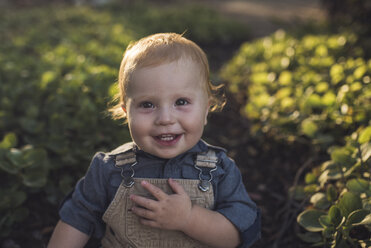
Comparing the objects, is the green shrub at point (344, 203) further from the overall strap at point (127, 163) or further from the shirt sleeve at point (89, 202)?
the shirt sleeve at point (89, 202)

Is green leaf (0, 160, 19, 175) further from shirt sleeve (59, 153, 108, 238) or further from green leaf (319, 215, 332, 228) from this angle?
green leaf (319, 215, 332, 228)

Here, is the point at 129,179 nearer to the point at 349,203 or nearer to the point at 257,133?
the point at 349,203

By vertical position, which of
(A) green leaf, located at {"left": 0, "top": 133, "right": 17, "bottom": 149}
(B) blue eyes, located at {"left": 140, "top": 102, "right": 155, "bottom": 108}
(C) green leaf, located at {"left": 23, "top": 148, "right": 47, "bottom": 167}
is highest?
(B) blue eyes, located at {"left": 140, "top": 102, "right": 155, "bottom": 108}

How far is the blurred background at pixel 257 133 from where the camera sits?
1.88 meters

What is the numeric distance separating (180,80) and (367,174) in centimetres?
113

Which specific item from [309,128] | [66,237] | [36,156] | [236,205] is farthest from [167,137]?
[309,128]

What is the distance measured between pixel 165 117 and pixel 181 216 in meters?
0.39

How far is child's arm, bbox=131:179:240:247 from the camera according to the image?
4.57 feet

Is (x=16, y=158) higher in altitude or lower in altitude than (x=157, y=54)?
lower

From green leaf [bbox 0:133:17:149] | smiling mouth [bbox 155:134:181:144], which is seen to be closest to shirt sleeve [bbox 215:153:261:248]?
smiling mouth [bbox 155:134:181:144]

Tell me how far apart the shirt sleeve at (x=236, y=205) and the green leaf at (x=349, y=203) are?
1.26 feet

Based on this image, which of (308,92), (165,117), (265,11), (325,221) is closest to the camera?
(165,117)

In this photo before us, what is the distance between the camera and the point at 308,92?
8.90ft

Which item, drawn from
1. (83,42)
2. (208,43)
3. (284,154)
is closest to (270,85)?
(284,154)
